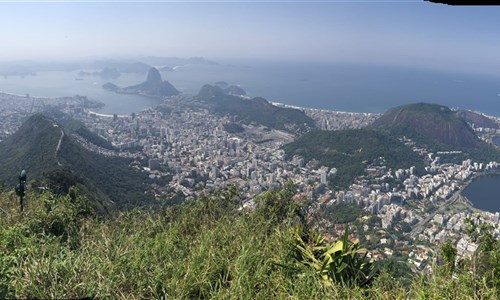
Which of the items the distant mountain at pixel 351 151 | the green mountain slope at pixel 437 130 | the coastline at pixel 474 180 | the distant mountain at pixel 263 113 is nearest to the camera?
the coastline at pixel 474 180

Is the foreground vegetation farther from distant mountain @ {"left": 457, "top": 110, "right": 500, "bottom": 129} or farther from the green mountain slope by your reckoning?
distant mountain @ {"left": 457, "top": 110, "right": 500, "bottom": 129}

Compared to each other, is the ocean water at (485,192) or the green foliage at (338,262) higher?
the green foliage at (338,262)

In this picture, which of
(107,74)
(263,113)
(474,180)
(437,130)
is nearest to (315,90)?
(263,113)

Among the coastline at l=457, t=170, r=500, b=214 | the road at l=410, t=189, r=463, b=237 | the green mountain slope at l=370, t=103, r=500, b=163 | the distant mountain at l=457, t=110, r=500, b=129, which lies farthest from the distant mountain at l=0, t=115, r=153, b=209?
the distant mountain at l=457, t=110, r=500, b=129

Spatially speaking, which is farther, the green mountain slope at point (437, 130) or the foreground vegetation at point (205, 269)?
the green mountain slope at point (437, 130)

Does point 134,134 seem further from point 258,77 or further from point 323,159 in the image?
point 258,77

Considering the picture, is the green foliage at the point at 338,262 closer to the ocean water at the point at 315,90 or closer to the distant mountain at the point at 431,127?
the distant mountain at the point at 431,127

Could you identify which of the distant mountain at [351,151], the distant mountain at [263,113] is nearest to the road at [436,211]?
the distant mountain at [351,151]
